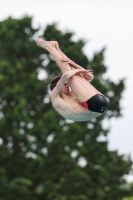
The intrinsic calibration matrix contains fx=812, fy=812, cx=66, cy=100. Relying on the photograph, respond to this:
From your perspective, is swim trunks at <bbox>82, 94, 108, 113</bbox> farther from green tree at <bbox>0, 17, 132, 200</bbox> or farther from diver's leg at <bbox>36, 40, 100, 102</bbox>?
green tree at <bbox>0, 17, 132, 200</bbox>

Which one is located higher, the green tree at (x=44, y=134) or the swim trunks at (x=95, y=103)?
the green tree at (x=44, y=134)

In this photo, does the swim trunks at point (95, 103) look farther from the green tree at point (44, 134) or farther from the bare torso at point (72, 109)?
the green tree at point (44, 134)

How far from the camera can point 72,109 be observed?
10.7 m

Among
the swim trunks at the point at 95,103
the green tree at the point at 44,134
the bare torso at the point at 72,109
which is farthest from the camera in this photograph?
the green tree at the point at 44,134

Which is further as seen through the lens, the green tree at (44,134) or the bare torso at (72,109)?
the green tree at (44,134)

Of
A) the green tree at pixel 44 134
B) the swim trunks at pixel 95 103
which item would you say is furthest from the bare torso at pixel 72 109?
the green tree at pixel 44 134

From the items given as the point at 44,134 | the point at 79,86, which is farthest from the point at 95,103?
the point at 44,134

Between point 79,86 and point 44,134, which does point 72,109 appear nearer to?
point 79,86

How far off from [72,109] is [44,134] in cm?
2534

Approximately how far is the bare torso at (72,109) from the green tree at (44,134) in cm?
2423

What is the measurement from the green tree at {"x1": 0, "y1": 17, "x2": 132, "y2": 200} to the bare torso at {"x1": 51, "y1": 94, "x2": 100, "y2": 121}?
2423cm

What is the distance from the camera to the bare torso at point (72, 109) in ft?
35.1

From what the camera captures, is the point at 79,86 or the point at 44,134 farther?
the point at 44,134

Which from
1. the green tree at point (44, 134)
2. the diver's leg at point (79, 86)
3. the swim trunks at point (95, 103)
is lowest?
the swim trunks at point (95, 103)
